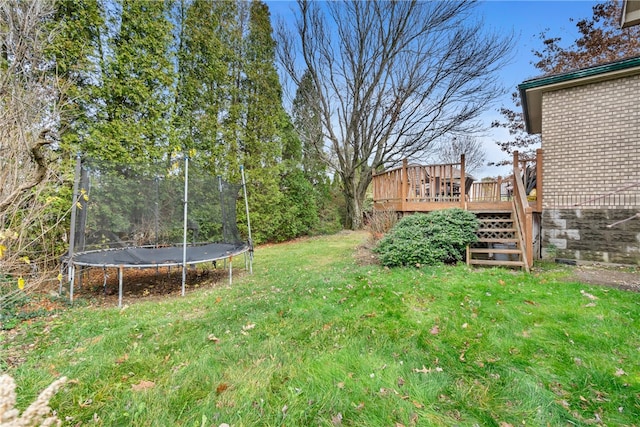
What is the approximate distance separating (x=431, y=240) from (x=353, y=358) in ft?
13.2

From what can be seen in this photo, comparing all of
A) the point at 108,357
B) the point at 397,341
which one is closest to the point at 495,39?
the point at 397,341

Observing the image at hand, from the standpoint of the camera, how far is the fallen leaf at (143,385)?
6.88 ft

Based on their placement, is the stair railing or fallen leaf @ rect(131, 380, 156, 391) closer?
fallen leaf @ rect(131, 380, 156, 391)

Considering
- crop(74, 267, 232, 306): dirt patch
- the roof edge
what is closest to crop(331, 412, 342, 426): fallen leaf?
crop(74, 267, 232, 306): dirt patch

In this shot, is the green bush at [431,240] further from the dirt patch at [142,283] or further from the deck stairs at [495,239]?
the dirt patch at [142,283]

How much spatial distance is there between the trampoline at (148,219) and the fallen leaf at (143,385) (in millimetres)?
2805

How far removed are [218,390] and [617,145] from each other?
8.13 m

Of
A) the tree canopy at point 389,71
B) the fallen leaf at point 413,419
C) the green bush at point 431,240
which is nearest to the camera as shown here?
the fallen leaf at point 413,419

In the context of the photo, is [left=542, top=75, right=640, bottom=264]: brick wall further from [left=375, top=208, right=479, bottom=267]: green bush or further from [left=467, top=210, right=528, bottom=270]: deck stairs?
[left=375, top=208, right=479, bottom=267]: green bush

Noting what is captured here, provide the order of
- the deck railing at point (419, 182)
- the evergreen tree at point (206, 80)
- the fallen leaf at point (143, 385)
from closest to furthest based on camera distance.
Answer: the fallen leaf at point (143, 385) < the deck railing at point (419, 182) < the evergreen tree at point (206, 80)

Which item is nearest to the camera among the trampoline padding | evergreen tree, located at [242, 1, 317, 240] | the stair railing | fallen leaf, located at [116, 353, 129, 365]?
fallen leaf, located at [116, 353, 129, 365]

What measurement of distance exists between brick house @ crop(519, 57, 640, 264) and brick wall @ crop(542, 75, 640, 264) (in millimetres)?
13

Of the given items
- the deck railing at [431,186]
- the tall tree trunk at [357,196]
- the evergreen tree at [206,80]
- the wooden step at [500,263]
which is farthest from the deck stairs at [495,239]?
the evergreen tree at [206,80]

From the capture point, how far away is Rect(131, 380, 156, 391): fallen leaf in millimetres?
2096
